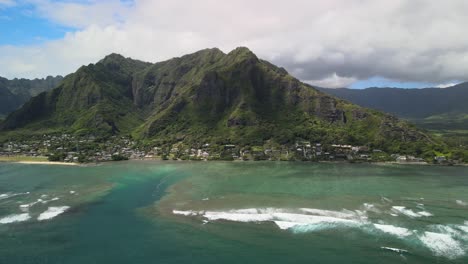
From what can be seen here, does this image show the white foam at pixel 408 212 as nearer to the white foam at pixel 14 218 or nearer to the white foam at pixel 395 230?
the white foam at pixel 395 230

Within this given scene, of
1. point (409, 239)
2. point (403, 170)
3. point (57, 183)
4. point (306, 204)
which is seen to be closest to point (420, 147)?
point (403, 170)

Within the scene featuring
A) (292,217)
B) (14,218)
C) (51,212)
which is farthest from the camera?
(51,212)

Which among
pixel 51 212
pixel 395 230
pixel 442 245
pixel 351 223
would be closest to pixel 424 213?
pixel 395 230

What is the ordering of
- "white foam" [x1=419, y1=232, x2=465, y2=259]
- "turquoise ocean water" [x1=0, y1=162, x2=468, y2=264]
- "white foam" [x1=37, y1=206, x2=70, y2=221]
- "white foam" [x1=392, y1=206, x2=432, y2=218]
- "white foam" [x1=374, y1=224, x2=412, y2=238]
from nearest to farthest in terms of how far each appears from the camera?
1. "white foam" [x1=419, y1=232, x2=465, y2=259]
2. "turquoise ocean water" [x1=0, y1=162, x2=468, y2=264]
3. "white foam" [x1=374, y1=224, x2=412, y2=238]
4. "white foam" [x1=392, y1=206, x2=432, y2=218]
5. "white foam" [x1=37, y1=206, x2=70, y2=221]

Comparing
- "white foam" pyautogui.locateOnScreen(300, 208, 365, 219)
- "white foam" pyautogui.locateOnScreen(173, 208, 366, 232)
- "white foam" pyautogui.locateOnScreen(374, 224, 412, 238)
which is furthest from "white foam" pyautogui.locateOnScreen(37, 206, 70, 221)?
"white foam" pyautogui.locateOnScreen(374, 224, 412, 238)

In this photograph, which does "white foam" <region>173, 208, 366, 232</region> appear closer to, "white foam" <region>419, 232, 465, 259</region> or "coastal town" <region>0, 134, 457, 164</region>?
"white foam" <region>419, 232, 465, 259</region>

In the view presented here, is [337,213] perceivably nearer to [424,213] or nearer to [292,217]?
[292,217]

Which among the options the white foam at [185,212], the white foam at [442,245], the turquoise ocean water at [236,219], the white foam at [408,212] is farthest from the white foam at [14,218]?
the white foam at [408,212]
